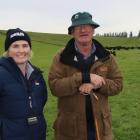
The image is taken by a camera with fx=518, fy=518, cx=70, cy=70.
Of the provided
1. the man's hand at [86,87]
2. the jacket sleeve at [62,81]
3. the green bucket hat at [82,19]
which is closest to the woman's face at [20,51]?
the jacket sleeve at [62,81]

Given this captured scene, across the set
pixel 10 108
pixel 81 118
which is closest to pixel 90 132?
pixel 81 118

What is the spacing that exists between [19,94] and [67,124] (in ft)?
3.21

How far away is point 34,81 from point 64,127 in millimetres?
885

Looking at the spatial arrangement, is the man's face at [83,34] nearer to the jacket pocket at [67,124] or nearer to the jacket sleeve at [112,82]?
the jacket sleeve at [112,82]

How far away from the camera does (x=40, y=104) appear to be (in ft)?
24.8

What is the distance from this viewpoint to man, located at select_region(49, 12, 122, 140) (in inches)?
298

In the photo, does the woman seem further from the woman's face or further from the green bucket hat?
the green bucket hat

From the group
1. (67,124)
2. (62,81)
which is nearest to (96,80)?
(62,81)

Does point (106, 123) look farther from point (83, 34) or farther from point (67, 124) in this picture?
point (83, 34)

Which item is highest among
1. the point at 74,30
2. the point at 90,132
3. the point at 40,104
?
the point at 74,30

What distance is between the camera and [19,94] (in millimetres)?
7289

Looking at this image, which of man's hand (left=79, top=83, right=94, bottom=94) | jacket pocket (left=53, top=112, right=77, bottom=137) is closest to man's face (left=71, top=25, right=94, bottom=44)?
man's hand (left=79, top=83, right=94, bottom=94)

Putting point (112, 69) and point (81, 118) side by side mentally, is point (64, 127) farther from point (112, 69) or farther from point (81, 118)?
point (112, 69)

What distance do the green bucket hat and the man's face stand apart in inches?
2.6
